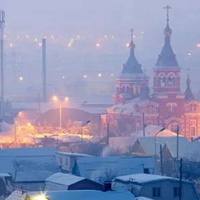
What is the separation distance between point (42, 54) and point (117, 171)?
4384 centimetres

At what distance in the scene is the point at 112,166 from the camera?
76.0ft

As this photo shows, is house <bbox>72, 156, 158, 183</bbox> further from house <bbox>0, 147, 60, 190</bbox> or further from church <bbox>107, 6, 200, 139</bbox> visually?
church <bbox>107, 6, 200, 139</bbox>

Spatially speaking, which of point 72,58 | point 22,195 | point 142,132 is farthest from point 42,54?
point 22,195

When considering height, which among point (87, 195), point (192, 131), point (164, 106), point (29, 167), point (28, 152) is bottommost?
point (87, 195)

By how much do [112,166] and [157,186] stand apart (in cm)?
281

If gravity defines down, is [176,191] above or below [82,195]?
below

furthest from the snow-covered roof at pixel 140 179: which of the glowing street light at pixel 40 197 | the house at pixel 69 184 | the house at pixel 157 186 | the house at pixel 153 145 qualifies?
the house at pixel 153 145

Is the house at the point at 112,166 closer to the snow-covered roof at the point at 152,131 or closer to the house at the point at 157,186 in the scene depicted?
the house at the point at 157,186

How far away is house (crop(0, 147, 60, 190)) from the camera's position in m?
22.6

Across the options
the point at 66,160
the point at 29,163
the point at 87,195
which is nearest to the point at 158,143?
the point at 66,160

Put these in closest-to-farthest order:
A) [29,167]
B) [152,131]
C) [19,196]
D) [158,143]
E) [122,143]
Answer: [19,196] < [29,167] < [158,143] < [122,143] < [152,131]

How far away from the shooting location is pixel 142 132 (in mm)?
36094

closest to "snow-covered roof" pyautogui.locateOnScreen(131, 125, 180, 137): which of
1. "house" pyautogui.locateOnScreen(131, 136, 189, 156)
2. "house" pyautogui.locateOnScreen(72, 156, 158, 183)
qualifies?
"house" pyautogui.locateOnScreen(131, 136, 189, 156)

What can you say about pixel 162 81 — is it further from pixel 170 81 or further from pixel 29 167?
pixel 29 167
